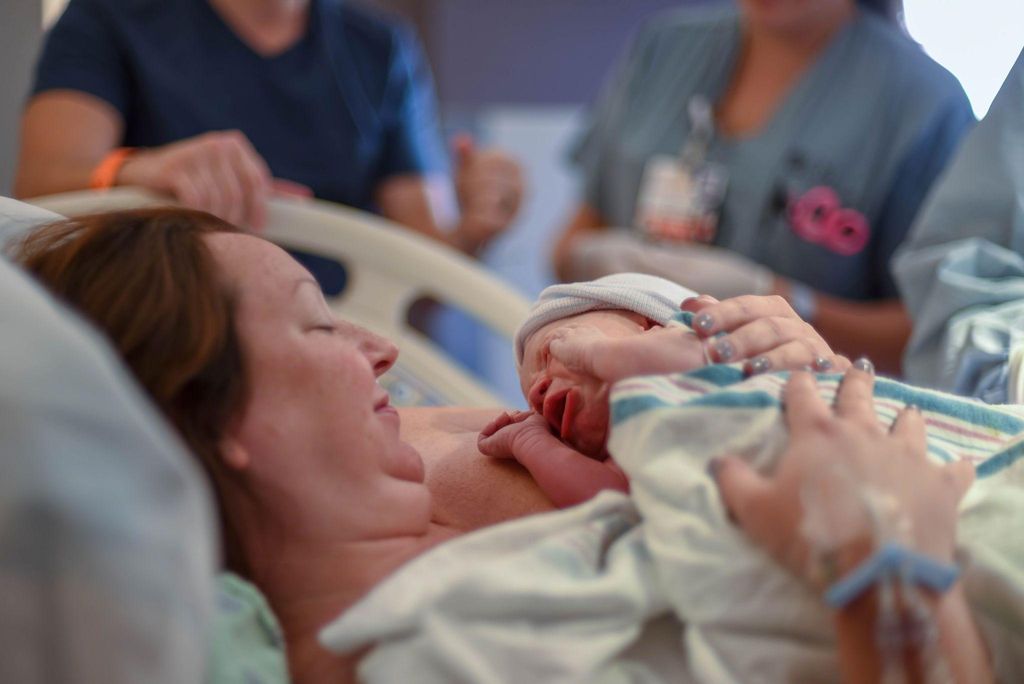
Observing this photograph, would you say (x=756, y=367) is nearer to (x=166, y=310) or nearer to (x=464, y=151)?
(x=166, y=310)

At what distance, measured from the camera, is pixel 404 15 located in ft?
9.74

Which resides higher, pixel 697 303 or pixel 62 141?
pixel 697 303

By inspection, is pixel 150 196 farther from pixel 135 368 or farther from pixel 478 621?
pixel 478 621

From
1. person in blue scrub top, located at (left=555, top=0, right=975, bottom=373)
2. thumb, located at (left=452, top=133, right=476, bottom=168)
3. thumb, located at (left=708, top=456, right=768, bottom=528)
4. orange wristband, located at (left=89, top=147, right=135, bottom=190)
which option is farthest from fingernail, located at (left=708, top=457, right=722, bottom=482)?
thumb, located at (left=452, top=133, right=476, bottom=168)

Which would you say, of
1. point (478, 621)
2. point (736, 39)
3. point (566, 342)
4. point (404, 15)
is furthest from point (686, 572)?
point (404, 15)

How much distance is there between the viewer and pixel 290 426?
593mm

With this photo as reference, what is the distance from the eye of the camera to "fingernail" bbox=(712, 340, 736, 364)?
0.62m

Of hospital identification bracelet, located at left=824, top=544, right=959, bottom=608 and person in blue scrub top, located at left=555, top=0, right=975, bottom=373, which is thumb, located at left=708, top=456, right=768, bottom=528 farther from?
person in blue scrub top, located at left=555, top=0, right=975, bottom=373

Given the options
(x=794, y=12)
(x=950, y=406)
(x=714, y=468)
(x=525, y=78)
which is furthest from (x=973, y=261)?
(x=525, y=78)

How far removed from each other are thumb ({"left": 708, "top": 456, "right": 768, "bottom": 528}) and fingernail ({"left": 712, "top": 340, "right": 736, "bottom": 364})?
0.30 ft

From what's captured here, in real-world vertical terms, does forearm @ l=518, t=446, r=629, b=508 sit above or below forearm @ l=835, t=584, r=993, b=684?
below

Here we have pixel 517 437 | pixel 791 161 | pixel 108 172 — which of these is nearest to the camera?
pixel 517 437

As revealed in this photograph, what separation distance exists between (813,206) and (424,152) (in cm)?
66

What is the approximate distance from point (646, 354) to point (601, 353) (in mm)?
31
